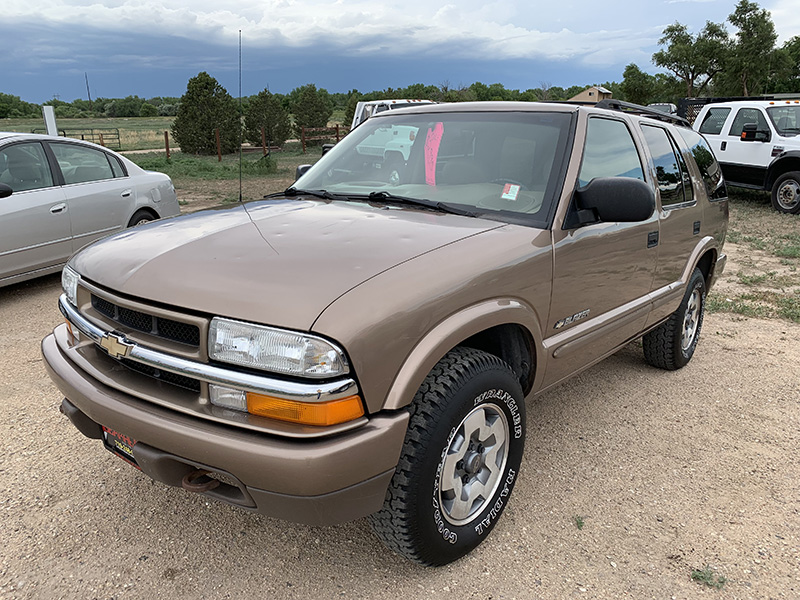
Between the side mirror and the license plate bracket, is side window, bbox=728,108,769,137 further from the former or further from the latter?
the license plate bracket

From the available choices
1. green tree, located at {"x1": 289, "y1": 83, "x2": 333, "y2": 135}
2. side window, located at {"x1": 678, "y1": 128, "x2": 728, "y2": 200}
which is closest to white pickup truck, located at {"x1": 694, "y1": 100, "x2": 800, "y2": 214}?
side window, located at {"x1": 678, "y1": 128, "x2": 728, "y2": 200}

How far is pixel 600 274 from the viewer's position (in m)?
3.06

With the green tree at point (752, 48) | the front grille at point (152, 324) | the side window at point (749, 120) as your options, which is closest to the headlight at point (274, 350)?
the front grille at point (152, 324)

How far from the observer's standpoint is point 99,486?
2.93 metres

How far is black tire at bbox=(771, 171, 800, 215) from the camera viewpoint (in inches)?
444

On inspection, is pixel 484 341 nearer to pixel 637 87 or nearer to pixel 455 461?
pixel 455 461

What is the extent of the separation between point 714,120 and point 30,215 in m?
12.9

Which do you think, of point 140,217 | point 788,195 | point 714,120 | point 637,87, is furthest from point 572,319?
point 637,87

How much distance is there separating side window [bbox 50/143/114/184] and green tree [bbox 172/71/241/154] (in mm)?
18442

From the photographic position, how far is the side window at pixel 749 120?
12.0 m

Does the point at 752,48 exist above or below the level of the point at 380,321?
above

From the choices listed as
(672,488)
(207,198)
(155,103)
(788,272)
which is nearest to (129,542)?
(672,488)

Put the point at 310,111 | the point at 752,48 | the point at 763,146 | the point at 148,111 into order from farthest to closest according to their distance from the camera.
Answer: the point at 148,111 → the point at 752,48 → the point at 310,111 → the point at 763,146

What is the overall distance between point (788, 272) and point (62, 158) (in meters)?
8.37
